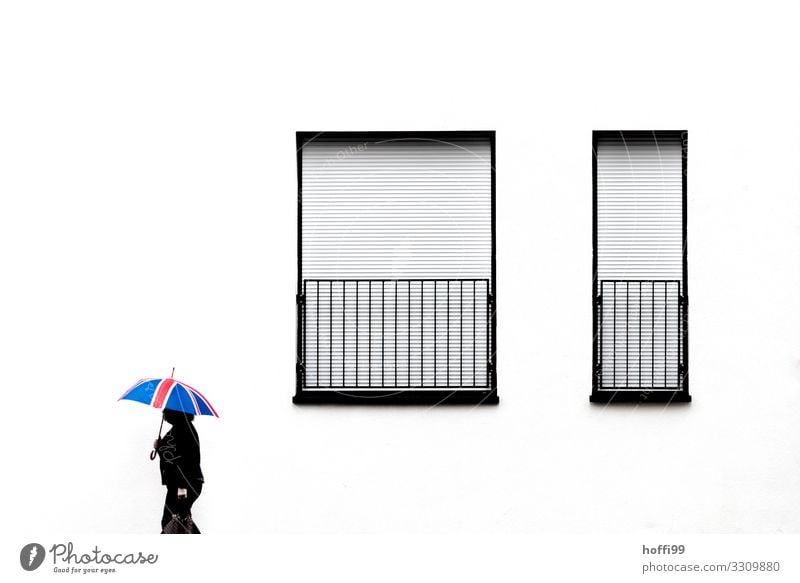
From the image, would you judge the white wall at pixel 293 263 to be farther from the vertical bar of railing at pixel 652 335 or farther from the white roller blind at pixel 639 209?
the vertical bar of railing at pixel 652 335

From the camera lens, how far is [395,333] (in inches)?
358

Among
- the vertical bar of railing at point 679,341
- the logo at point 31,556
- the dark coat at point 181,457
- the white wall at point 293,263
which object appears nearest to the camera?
the logo at point 31,556

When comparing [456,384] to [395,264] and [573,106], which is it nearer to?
[395,264]

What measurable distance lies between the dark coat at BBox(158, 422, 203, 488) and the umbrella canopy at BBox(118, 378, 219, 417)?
0.96ft

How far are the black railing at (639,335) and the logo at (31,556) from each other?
15.4ft

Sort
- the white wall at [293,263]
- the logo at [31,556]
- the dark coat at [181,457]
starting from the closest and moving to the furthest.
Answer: the logo at [31,556], the dark coat at [181,457], the white wall at [293,263]

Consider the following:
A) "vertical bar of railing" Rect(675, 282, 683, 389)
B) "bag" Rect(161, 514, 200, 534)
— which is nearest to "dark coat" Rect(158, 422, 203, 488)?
"bag" Rect(161, 514, 200, 534)

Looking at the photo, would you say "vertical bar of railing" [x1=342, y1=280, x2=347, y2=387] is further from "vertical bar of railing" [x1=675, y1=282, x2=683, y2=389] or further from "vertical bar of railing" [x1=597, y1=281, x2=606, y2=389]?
"vertical bar of railing" [x1=675, y1=282, x2=683, y2=389]

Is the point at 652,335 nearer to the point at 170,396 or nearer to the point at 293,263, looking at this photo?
the point at 293,263

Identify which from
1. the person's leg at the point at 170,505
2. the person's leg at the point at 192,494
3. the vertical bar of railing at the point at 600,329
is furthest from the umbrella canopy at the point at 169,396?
the vertical bar of railing at the point at 600,329

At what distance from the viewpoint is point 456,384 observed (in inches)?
357

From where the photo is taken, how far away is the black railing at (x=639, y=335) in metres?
9.04

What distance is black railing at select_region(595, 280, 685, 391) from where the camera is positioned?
9.04 meters

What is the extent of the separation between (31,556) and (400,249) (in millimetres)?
3786
